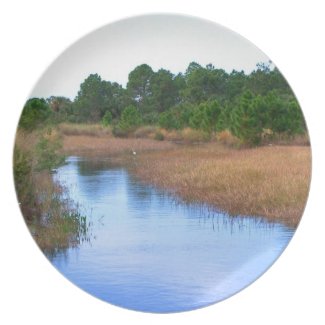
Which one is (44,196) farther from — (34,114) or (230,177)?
(230,177)

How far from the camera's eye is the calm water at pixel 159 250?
8523 mm

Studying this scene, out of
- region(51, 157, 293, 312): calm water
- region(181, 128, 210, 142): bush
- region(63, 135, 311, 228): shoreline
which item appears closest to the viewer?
region(51, 157, 293, 312): calm water

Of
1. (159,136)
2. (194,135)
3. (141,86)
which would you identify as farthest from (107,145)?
(194,135)

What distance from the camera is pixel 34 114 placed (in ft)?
28.3

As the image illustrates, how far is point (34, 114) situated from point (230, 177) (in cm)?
141

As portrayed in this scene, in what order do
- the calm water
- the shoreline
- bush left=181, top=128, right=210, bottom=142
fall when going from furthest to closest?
bush left=181, top=128, right=210, bottom=142 < the shoreline < the calm water

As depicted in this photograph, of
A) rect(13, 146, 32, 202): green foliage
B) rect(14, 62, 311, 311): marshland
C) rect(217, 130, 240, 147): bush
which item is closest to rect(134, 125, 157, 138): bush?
rect(14, 62, 311, 311): marshland

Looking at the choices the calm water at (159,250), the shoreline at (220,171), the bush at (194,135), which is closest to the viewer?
the calm water at (159,250)

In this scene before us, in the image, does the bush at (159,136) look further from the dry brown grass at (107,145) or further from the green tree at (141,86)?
the green tree at (141,86)

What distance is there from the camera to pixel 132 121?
8711 millimetres

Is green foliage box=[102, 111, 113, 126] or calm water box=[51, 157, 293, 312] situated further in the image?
green foliage box=[102, 111, 113, 126]

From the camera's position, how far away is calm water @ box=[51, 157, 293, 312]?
8.52m

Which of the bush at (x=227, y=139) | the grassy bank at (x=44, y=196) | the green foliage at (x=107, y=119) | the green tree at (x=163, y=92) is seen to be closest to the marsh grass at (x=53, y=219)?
the grassy bank at (x=44, y=196)

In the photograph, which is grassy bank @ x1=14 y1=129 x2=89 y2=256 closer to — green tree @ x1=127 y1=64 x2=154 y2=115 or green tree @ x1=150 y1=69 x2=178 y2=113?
green tree @ x1=127 y1=64 x2=154 y2=115
